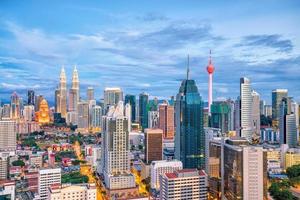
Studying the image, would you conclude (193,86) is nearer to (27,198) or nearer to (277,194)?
(277,194)

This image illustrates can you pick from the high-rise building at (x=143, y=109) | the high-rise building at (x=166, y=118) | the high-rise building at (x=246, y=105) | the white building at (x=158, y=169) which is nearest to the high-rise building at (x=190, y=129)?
the white building at (x=158, y=169)

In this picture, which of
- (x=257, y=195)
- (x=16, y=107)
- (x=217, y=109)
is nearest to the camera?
(x=257, y=195)

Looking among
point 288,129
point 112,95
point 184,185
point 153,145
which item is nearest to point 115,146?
point 153,145

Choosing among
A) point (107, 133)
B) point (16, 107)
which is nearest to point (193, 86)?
point (107, 133)

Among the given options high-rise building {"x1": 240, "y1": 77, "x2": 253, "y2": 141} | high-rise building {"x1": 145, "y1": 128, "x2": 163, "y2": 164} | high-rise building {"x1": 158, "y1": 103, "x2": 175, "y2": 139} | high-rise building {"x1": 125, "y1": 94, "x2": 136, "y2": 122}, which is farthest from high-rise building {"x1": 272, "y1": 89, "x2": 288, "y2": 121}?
high-rise building {"x1": 145, "y1": 128, "x2": 163, "y2": 164}

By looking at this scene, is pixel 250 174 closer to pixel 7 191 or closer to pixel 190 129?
pixel 190 129

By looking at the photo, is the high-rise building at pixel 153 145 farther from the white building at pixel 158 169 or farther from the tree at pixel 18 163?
the tree at pixel 18 163

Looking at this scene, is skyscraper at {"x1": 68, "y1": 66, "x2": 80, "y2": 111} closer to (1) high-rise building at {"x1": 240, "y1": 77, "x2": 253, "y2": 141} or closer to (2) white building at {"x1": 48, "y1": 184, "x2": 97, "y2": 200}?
(1) high-rise building at {"x1": 240, "y1": 77, "x2": 253, "y2": 141}
